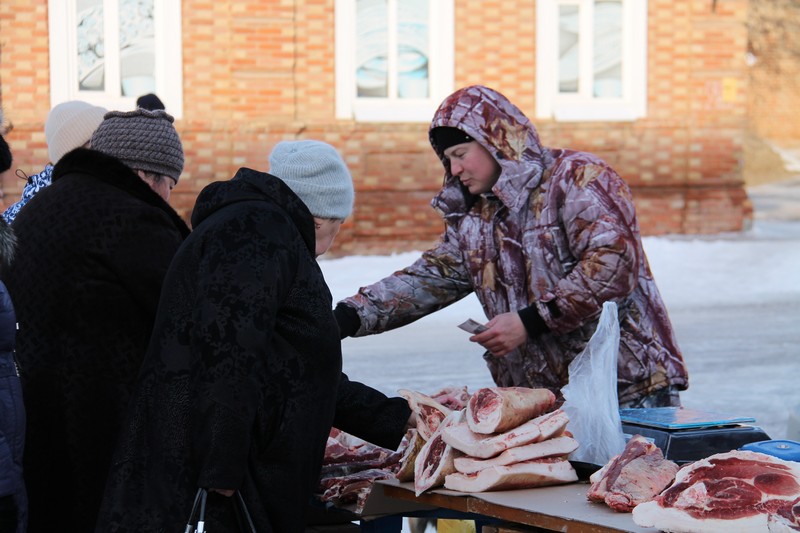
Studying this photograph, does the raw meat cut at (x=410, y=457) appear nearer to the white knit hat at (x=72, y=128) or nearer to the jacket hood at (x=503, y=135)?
the jacket hood at (x=503, y=135)

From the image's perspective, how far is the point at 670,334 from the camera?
4418 mm

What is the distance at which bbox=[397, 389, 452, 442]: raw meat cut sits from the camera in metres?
3.76

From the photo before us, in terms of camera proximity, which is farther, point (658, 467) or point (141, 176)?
point (141, 176)

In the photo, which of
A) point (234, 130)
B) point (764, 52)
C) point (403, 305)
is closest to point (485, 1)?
point (234, 130)

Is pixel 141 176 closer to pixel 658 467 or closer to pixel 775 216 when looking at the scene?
pixel 658 467

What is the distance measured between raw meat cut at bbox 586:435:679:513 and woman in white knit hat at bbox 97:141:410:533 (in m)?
0.71

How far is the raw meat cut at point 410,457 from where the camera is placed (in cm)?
360

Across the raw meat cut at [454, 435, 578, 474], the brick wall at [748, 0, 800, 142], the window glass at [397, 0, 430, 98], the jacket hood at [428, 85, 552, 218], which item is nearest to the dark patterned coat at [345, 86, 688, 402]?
the jacket hood at [428, 85, 552, 218]

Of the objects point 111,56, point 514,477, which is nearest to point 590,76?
point 111,56

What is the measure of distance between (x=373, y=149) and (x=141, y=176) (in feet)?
39.1

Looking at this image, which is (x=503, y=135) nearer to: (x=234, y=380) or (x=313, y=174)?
(x=313, y=174)

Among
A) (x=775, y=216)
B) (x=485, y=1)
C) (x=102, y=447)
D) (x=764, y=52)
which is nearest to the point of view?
(x=102, y=447)

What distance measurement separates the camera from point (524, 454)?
3400mm

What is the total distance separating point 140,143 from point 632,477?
169cm
